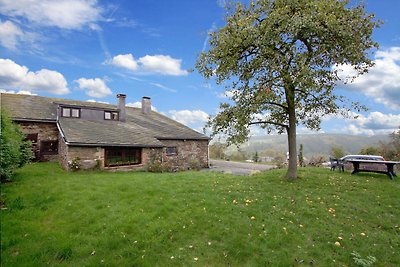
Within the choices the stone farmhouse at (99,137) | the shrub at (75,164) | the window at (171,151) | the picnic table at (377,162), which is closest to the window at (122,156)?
the stone farmhouse at (99,137)

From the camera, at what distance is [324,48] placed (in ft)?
36.0

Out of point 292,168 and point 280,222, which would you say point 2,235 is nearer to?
point 280,222

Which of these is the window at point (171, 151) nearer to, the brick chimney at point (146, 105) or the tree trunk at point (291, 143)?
the brick chimney at point (146, 105)

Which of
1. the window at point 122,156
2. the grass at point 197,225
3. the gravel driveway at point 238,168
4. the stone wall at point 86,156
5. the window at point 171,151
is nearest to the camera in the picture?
the grass at point 197,225

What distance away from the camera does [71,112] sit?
21703mm

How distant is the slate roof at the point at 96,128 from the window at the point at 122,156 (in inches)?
27.4

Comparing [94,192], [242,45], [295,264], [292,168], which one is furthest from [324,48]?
[94,192]

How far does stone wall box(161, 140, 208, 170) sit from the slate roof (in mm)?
502

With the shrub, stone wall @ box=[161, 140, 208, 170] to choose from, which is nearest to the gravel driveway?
stone wall @ box=[161, 140, 208, 170]

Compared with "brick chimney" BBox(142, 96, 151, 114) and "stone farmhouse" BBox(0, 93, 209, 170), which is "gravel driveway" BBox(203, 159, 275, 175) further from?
"brick chimney" BBox(142, 96, 151, 114)

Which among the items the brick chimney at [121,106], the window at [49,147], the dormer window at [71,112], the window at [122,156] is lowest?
the window at [122,156]

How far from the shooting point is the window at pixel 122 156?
17855mm

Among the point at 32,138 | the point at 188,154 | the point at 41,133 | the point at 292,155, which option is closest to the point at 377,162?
the point at 292,155

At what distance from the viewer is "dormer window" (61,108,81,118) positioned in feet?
70.3
